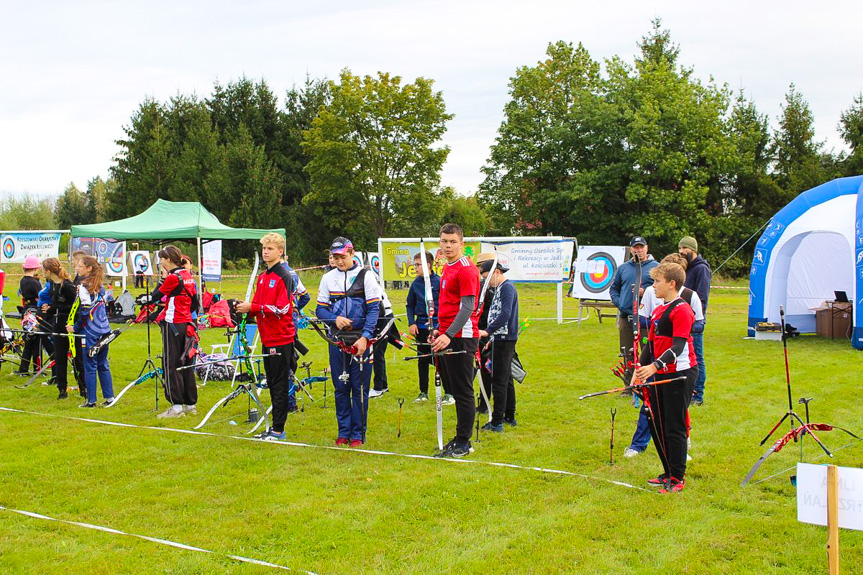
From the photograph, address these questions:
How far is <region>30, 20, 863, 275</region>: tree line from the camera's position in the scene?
36094 millimetres

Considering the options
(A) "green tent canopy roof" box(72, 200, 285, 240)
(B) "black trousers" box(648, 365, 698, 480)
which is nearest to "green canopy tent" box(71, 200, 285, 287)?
(A) "green tent canopy roof" box(72, 200, 285, 240)

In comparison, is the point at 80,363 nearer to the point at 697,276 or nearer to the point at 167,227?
the point at 697,276

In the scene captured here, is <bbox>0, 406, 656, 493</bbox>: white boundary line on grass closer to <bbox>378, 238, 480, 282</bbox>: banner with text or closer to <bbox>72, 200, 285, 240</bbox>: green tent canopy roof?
<bbox>378, 238, 480, 282</bbox>: banner with text

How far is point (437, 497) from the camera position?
5.02m

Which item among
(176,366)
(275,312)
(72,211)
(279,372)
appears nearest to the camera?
(275,312)

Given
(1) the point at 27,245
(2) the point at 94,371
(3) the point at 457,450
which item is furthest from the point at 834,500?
(1) the point at 27,245

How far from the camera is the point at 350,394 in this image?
6348mm

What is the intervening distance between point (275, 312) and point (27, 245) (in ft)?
55.7

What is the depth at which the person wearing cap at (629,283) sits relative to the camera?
26.3 feet

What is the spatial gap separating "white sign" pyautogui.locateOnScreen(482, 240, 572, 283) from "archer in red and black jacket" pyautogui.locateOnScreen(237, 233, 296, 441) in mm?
9229

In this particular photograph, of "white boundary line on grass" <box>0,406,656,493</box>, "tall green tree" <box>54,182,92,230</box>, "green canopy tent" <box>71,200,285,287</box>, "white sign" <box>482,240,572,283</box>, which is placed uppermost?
"tall green tree" <box>54,182,92,230</box>

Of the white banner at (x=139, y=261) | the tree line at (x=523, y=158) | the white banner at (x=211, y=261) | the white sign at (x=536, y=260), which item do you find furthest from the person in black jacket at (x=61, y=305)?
the tree line at (x=523, y=158)

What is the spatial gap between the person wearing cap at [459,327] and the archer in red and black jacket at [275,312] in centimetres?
136

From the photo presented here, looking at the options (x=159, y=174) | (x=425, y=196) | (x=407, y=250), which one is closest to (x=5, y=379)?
(x=407, y=250)
